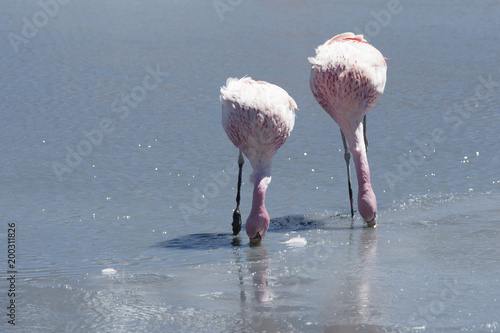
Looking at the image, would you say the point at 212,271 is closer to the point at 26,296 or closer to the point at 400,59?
the point at 26,296

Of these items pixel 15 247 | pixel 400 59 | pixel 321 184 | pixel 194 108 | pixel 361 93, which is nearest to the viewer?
pixel 15 247

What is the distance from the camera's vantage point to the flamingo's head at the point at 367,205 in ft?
20.2

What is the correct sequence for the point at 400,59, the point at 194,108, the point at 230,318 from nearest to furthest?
the point at 230,318
the point at 194,108
the point at 400,59

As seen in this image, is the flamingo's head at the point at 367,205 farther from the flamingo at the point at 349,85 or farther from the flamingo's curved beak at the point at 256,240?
the flamingo's curved beak at the point at 256,240

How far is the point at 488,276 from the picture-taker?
4930 mm

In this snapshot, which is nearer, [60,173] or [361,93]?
[361,93]

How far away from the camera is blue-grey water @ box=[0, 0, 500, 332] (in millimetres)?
4570

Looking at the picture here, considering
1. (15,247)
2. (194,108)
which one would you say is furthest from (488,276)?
(194,108)

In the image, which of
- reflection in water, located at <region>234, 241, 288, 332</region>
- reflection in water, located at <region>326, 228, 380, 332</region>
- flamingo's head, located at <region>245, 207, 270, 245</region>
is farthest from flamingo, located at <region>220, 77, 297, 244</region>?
reflection in water, located at <region>326, 228, 380, 332</region>

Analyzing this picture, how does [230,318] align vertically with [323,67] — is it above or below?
below

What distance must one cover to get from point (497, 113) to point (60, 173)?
15.5 ft

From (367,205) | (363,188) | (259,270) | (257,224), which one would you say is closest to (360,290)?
(259,270)

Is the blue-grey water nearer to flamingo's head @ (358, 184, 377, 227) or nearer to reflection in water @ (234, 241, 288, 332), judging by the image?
reflection in water @ (234, 241, 288, 332)

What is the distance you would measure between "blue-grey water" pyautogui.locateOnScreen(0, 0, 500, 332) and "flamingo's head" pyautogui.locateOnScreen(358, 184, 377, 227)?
0.42 ft
